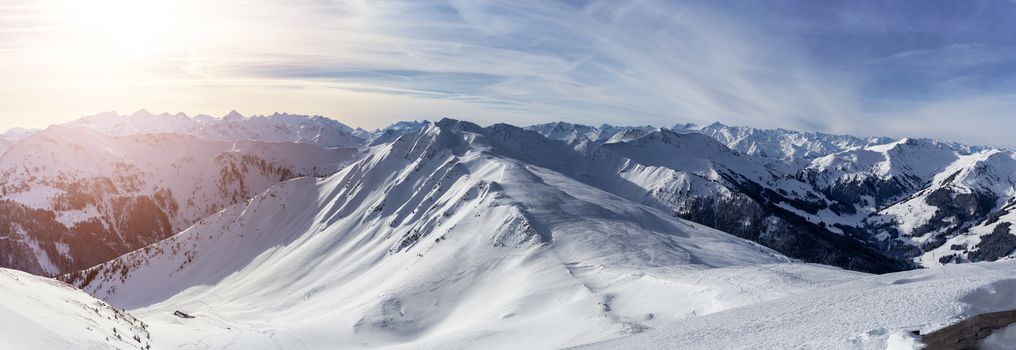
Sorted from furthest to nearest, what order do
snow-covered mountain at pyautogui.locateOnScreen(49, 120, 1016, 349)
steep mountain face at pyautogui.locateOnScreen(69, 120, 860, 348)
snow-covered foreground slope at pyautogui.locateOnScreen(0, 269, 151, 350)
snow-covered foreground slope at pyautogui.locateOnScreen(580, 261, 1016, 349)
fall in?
1. steep mountain face at pyautogui.locateOnScreen(69, 120, 860, 348)
2. snow-covered foreground slope at pyautogui.locateOnScreen(0, 269, 151, 350)
3. snow-covered mountain at pyautogui.locateOnScreen(49, 120, 1016, 349)
4. snow-covered foreground slope at pyautogui.locateOnScreen(580, 261, 1016, 349)

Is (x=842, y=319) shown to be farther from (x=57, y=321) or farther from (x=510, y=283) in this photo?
(x=510, y=283)

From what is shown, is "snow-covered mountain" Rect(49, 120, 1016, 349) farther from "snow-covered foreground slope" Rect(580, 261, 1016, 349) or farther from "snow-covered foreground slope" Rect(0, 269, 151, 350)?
"snow-covered foreground slope" Rect(0, 269, 151, 350)

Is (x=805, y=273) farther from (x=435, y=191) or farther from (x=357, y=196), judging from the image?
(x=357, y=196)

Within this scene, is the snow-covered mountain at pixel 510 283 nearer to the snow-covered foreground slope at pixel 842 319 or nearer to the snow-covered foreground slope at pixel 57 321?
the snow-covered foreground slope at pixel 842 319

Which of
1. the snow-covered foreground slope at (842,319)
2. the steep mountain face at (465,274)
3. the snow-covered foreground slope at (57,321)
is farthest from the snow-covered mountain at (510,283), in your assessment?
the snow-covered foreground slope at (57,321)

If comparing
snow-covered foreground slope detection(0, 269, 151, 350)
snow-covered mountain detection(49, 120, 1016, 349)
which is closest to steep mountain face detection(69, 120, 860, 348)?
snow-covered mountain detection(49, 120, 1016, 349)

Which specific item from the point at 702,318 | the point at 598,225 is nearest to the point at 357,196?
the point at 598,225
